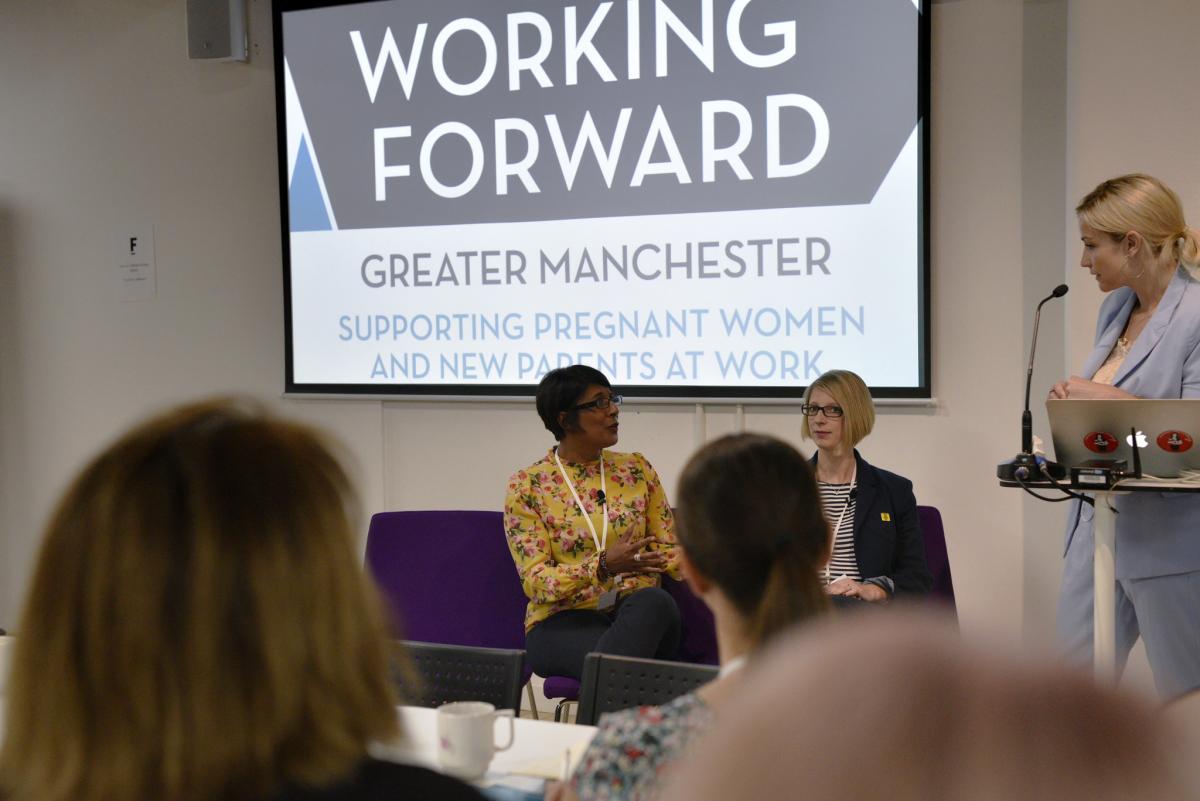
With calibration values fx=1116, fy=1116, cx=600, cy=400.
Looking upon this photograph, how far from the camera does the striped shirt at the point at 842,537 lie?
3.36 metres

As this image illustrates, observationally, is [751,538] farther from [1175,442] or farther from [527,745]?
[1175,442]

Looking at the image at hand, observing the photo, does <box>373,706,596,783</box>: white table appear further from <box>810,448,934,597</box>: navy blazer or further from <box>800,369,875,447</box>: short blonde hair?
<box>800,369,875,447</box>: short blonde hair

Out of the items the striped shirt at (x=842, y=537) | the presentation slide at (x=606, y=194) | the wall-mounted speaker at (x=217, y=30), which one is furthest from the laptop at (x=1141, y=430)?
the wall-mounted speaker at (x=217, y=30)

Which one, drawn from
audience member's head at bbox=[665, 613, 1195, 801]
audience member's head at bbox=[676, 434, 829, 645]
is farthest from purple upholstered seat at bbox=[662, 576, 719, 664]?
audience member's head at bbox=[665, 613, 1195, 801]

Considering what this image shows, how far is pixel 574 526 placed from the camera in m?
3.44

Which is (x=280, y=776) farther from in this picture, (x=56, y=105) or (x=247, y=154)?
(x=56, y=105)

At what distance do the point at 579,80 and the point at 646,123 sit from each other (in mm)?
326

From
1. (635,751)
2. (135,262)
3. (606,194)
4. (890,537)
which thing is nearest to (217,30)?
(135,262)

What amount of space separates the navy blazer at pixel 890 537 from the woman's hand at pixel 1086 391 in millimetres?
622

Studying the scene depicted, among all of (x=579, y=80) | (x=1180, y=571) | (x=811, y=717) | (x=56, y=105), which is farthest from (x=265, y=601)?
(x=56, y=105)

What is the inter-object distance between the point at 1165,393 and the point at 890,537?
86 cm

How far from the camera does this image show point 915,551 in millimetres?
3332

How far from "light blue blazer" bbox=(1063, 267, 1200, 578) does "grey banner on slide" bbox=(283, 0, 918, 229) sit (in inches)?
51.9

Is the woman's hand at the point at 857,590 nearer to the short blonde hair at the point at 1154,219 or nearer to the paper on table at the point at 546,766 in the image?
the short blonde hair at the point at 1154,219
